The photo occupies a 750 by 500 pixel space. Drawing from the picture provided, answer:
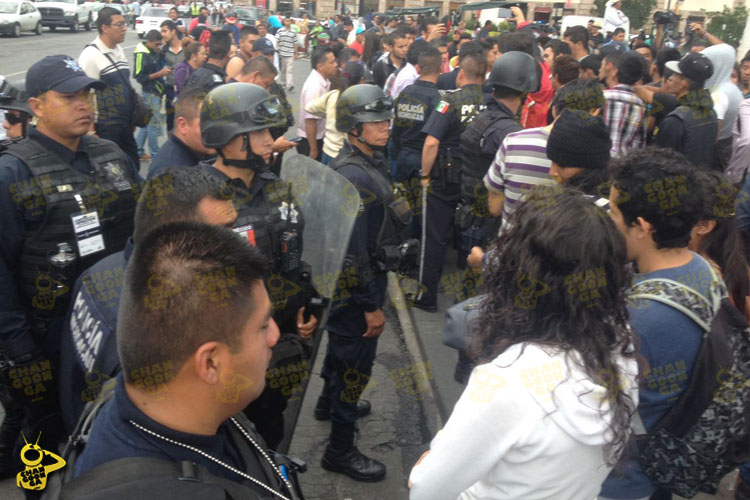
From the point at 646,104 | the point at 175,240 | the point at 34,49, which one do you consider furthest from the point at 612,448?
the point at 34,49

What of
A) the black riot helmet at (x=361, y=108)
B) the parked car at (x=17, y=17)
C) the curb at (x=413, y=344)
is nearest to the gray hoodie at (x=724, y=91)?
the curb at (x=413, y=344)

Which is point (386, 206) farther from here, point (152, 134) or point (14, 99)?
point (152, 134)

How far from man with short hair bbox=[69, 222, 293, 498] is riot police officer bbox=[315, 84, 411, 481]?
1698 mm

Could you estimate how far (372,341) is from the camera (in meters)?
3.44

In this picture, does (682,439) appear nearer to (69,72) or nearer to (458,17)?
(69,72)

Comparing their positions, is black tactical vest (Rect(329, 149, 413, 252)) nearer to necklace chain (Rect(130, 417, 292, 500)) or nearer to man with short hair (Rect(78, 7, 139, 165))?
necklace chain (Rect(130, 417, 292, 500))

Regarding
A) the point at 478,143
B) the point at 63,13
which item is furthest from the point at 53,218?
the point at 63,13

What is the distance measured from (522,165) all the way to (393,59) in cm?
593

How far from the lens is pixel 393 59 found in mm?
8883

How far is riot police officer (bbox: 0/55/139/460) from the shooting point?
9.07 feet

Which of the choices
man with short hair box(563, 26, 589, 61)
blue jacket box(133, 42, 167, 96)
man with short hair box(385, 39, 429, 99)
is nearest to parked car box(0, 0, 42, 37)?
blue jacket box(133, 42, 167, 96)

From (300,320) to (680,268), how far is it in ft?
5.21

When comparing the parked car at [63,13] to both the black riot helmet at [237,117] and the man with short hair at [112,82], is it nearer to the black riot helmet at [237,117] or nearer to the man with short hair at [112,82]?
the man with short hair at [112,82]

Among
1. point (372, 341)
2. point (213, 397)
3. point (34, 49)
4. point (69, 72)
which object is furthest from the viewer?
point (34, 49)
